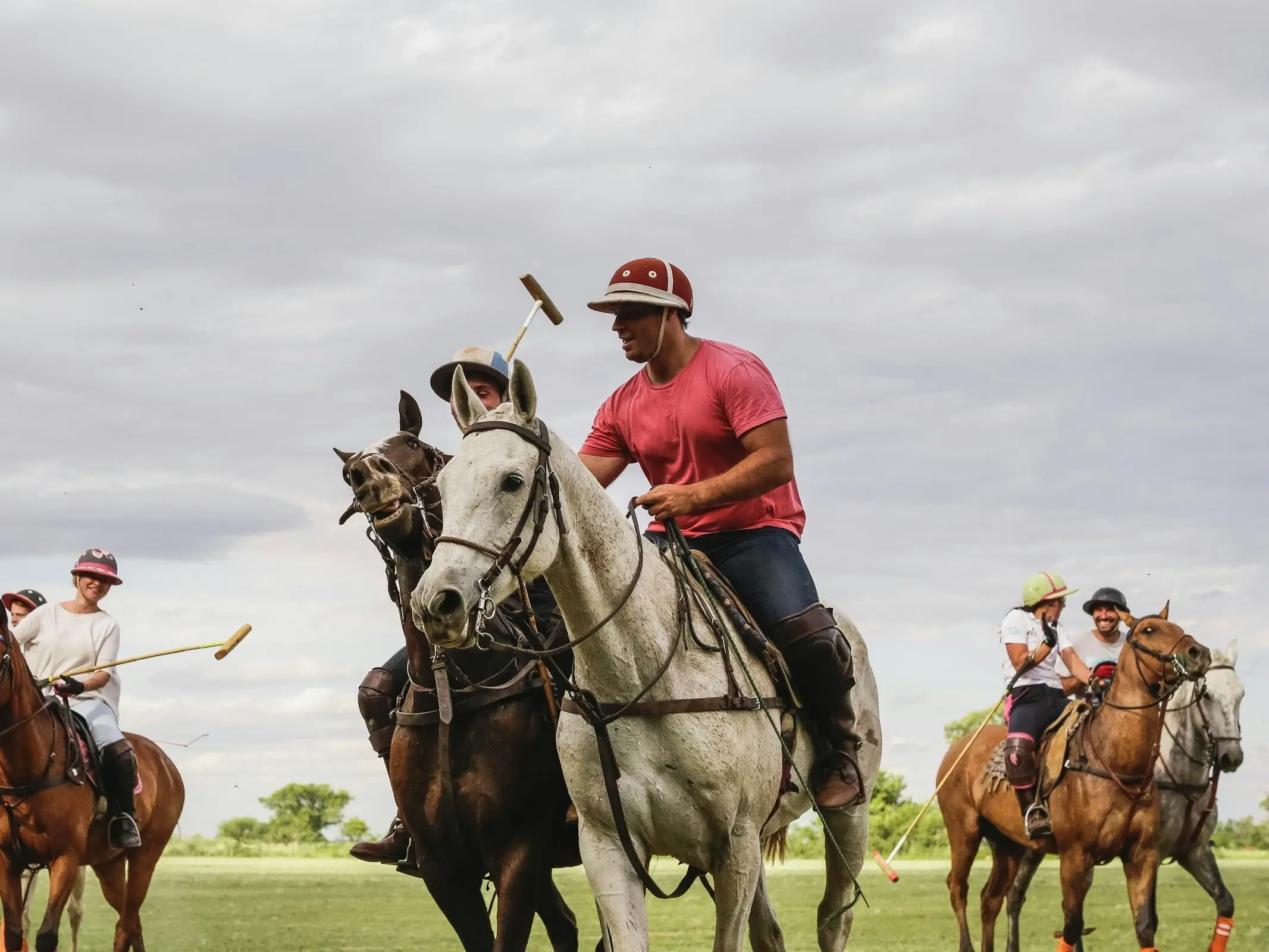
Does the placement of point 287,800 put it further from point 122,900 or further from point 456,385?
point 456,385

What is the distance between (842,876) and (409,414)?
3.47 meters

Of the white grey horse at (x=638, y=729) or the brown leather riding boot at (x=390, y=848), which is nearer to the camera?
the white grey horse at (x=638, y=729)

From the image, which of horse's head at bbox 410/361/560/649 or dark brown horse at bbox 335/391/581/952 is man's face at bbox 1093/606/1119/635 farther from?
horse's head at bbox 410/361/560/649

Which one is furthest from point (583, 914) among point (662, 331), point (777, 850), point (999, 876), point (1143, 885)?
point (662, 331)

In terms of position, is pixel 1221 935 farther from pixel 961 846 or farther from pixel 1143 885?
pixel 961 846

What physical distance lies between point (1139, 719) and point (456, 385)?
10774mm

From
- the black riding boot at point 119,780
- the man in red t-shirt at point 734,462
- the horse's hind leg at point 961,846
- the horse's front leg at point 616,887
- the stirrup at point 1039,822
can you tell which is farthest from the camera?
the horse's hind leg at point 961,846

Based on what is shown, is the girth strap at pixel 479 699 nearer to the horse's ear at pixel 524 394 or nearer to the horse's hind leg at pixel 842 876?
the horse's hind leg at pixel 842 876

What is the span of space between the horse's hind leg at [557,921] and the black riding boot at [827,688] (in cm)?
181

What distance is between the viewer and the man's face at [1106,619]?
16.0 metres

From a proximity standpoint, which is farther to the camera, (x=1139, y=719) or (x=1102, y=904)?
(x=1102, y=904)

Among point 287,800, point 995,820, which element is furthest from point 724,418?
point 287,800

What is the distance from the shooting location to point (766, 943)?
782 centimetres

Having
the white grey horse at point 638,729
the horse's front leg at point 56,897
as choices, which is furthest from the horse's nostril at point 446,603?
the horse's front leg at point 56,897
